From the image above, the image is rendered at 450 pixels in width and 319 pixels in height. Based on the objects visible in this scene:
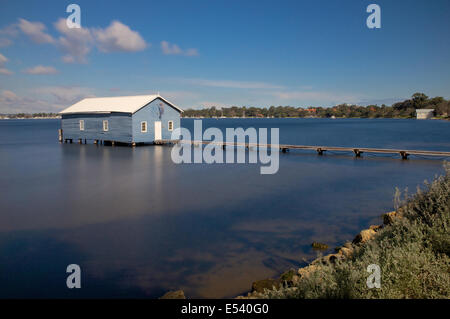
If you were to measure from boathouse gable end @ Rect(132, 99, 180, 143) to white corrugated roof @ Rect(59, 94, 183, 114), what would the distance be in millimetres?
556

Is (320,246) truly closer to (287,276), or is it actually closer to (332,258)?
(332,258)

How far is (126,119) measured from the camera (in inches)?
1379

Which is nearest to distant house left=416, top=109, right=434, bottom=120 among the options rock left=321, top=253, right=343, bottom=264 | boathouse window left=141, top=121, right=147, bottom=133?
boathouse window left=141, top=121, right=147, bottom=133

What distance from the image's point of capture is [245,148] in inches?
1473

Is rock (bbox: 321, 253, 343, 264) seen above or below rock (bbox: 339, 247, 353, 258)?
below

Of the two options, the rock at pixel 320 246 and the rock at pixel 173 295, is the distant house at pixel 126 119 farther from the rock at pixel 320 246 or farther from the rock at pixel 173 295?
the rock at pixel 173 295

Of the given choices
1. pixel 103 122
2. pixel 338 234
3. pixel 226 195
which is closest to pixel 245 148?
pixel 103 122

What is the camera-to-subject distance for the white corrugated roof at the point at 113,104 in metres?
35.1

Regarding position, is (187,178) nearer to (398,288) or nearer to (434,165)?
(398,288)

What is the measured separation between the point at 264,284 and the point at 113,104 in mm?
34797

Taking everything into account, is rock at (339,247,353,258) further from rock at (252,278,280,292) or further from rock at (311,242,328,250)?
rock at (252,278,280,292)

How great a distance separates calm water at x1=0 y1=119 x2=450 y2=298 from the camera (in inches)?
311

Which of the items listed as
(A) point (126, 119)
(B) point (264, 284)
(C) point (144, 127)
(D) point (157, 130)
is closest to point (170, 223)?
(B) point (264, 284)
